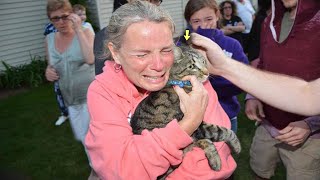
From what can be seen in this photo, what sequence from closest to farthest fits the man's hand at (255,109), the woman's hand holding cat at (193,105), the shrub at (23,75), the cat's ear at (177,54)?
1. the woman's hand holding cat at (193,105)
2. the cat's ear at (177,54)
3. the man's hand at (255,109)
4. the shrub at (23,75)

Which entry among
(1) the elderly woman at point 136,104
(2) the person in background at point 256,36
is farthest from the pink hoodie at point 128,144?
(2) the person in background at point 256,36

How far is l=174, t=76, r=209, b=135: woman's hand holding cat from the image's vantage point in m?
1.93

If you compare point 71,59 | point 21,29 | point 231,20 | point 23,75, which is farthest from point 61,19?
point 21,29

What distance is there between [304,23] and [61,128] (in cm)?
548

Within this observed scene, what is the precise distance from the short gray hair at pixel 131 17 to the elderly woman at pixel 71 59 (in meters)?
2.73

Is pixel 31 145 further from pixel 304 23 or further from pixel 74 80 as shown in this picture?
pixel 304 23

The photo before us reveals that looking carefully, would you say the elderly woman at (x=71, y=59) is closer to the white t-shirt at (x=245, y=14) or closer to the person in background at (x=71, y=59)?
the person in background at (x=71, y=59)

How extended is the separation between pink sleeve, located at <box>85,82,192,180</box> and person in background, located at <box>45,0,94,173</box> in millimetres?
3015

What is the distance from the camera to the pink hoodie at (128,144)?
1.79 metres

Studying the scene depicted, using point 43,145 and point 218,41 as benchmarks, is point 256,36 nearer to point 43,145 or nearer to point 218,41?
point 218,41

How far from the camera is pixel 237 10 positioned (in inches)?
374

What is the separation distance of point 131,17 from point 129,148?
2.53 feet

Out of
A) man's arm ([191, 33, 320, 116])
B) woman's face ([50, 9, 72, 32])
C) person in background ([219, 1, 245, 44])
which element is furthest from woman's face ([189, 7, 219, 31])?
person in background ([219, 1, 245, 44])

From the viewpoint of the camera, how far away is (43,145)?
6.44m
